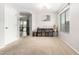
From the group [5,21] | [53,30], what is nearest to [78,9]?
[5,21]

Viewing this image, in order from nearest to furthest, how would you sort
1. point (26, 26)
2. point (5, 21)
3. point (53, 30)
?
1. point (5, 21)
2. point (53, 30)
3. point (26, 26)

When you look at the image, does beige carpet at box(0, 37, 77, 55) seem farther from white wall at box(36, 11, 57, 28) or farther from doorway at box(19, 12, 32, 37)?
white wall at box(36, 11, 57, 28)

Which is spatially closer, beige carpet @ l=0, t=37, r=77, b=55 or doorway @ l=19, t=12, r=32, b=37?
beige carpet @ l=0, t=37, r=77, b=55

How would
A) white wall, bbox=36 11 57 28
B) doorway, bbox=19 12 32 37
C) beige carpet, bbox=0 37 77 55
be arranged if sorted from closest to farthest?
beige carpet, bbox=0 37 77 55, doorway, bbox=19 12 32 37, white wall, bbox=36 11 57 28

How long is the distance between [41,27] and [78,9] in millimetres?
7461

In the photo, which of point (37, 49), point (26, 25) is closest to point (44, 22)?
point (26, 25)

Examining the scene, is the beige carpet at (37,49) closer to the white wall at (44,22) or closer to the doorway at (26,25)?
the doorway at (26,25)

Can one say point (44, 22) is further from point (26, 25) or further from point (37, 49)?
point (37, 49)

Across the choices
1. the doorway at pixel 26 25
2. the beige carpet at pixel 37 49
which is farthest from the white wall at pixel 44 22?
the beige carpet at pixel 37 49

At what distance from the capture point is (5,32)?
6105 millimetres

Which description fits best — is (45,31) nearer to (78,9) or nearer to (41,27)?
(41,27)

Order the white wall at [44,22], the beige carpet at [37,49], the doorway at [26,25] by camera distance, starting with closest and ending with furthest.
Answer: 1. the beige carpet at [37,49]
2. the doorway at [26,25]
3. the white wall at [44,22]

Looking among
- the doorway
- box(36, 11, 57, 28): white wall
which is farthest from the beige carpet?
box(36, 11, 57, 28): white wall

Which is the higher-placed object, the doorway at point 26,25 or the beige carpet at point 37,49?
the doorway at point 26,25
